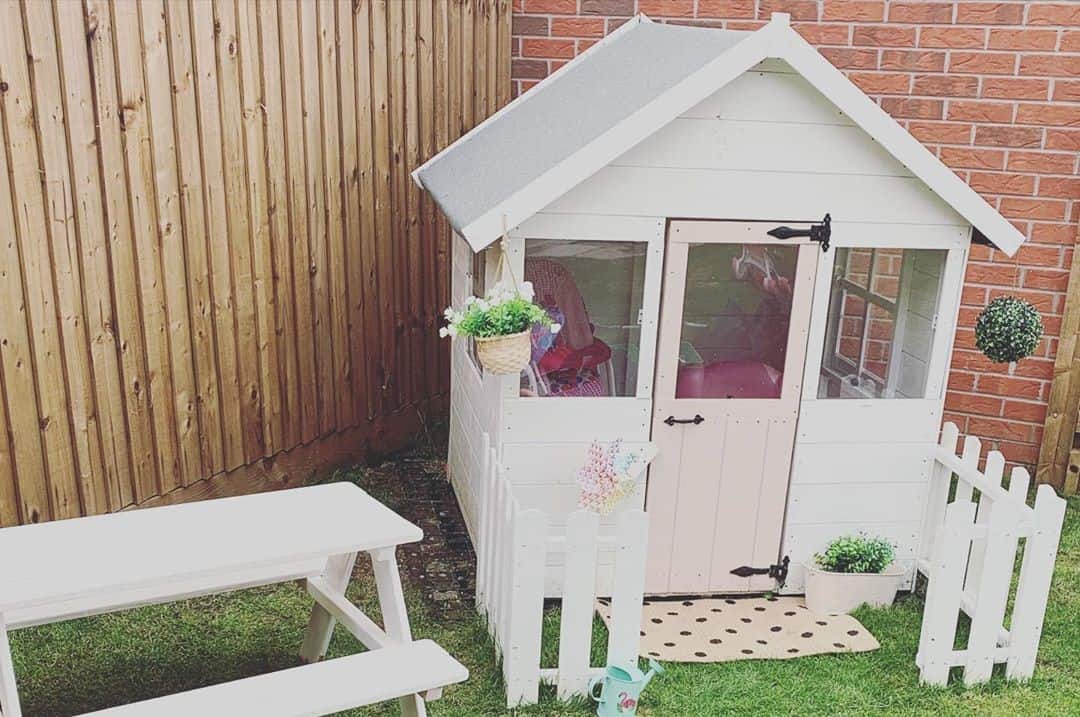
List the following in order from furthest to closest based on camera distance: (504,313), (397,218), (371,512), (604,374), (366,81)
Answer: (397,218) < (366,81) < (604,374) < (504,313) < (371,512)

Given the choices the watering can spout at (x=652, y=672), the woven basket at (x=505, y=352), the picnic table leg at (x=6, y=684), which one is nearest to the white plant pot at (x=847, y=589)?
the watering can spout at (x=652, y=672)

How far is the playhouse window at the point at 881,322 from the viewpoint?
16.7 ft

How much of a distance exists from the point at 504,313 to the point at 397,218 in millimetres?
2496

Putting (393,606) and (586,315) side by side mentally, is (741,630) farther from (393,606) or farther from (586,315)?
(393,606)

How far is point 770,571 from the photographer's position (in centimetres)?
533

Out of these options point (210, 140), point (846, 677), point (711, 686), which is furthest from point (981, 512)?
point (210, 140)

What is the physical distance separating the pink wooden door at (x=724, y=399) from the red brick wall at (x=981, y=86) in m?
2.28

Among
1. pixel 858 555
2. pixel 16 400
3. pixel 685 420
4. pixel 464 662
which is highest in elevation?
pixel 16 400

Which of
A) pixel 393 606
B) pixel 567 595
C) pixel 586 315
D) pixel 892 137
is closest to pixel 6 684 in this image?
pixel 393 606

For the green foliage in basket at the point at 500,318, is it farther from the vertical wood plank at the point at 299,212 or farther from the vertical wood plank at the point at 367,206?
the vertical wood plank at the point at 367,206

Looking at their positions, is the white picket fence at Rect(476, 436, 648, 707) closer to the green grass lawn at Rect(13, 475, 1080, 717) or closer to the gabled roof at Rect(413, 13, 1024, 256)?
the green grass lawn at Rect(13, 475, 1080, 717)

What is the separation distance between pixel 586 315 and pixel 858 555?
184 cm

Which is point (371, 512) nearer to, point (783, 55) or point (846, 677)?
point (846, 677)

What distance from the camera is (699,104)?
4.68 m
